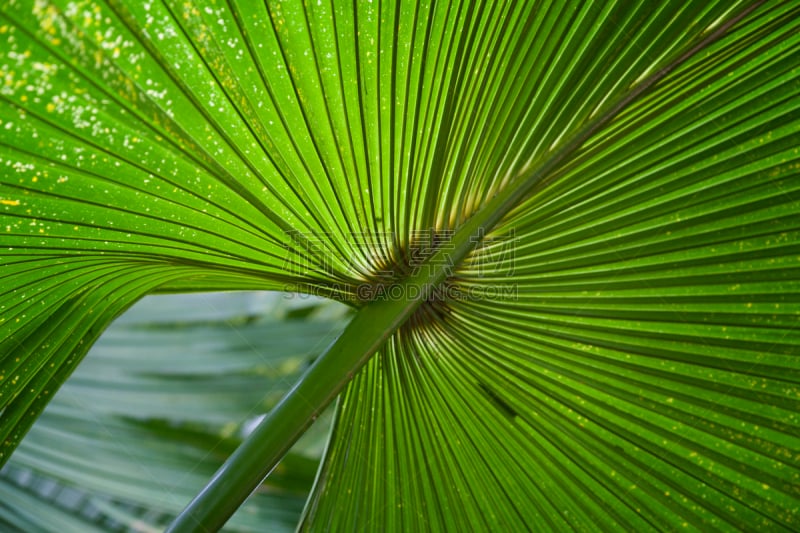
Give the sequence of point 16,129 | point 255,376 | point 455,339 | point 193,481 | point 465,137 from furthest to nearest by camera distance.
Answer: point 255,376
point 193,481
point 455,339
point 465,137
point 16,129

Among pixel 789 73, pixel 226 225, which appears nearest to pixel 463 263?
pixel 226 225

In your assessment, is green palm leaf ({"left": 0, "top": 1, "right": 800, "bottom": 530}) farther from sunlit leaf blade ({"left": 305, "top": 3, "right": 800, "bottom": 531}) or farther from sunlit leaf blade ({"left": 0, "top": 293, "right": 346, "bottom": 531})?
sunlit leaf blade ({"left": 0, "top": 293, "right": 346, "bottom": 531})

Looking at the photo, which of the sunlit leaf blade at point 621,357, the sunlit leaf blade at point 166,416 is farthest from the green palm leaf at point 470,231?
the sunlit leaf blade at point 166,416

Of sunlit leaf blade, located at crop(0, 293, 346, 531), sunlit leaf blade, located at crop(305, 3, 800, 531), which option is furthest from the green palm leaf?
sunlit leaf blade, located at crop(0, 293, 346, 531)

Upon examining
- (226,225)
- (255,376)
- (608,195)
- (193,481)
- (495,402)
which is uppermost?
(608,195)

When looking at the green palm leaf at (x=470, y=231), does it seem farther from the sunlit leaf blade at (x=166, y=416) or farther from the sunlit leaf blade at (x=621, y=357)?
the sunlit leaf blade at (x=166, y=416)

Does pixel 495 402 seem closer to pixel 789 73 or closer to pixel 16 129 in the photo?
pixel 789 73
